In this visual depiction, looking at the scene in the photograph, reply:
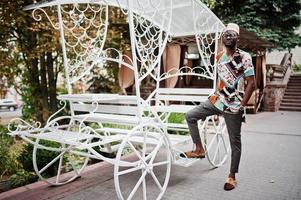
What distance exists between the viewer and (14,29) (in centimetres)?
706

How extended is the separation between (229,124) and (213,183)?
0.90 m

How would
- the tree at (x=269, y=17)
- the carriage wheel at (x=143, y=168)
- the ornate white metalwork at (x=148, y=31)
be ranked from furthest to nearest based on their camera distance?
the tree at (x=269, y=17), the ornate white metalwork at (x=148, y=31), the carriage wheel at (x=143, y=168)

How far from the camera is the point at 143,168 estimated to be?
3.36m

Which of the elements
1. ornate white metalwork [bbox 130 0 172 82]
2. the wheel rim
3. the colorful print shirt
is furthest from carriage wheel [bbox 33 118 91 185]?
the colorful print shirt

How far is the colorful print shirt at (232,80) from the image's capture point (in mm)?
3703

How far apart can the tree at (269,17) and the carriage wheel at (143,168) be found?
449 inches

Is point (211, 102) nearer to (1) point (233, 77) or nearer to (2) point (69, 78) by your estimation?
(1) point (233, 77)

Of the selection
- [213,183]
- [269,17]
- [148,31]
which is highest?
[269,17]

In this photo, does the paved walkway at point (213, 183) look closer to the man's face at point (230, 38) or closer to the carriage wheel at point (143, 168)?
the carriage wheel at point (143, 168)

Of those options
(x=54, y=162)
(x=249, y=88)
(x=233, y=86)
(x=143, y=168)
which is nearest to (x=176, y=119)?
(x=54, y=162)

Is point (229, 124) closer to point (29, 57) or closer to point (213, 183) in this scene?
point (213, 183)

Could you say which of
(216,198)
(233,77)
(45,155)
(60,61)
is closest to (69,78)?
(45,155)

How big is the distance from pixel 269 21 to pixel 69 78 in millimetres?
13062

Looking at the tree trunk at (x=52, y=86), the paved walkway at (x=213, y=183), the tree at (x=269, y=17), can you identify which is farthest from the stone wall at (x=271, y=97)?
the tree trunk at (x=52, y=86)
